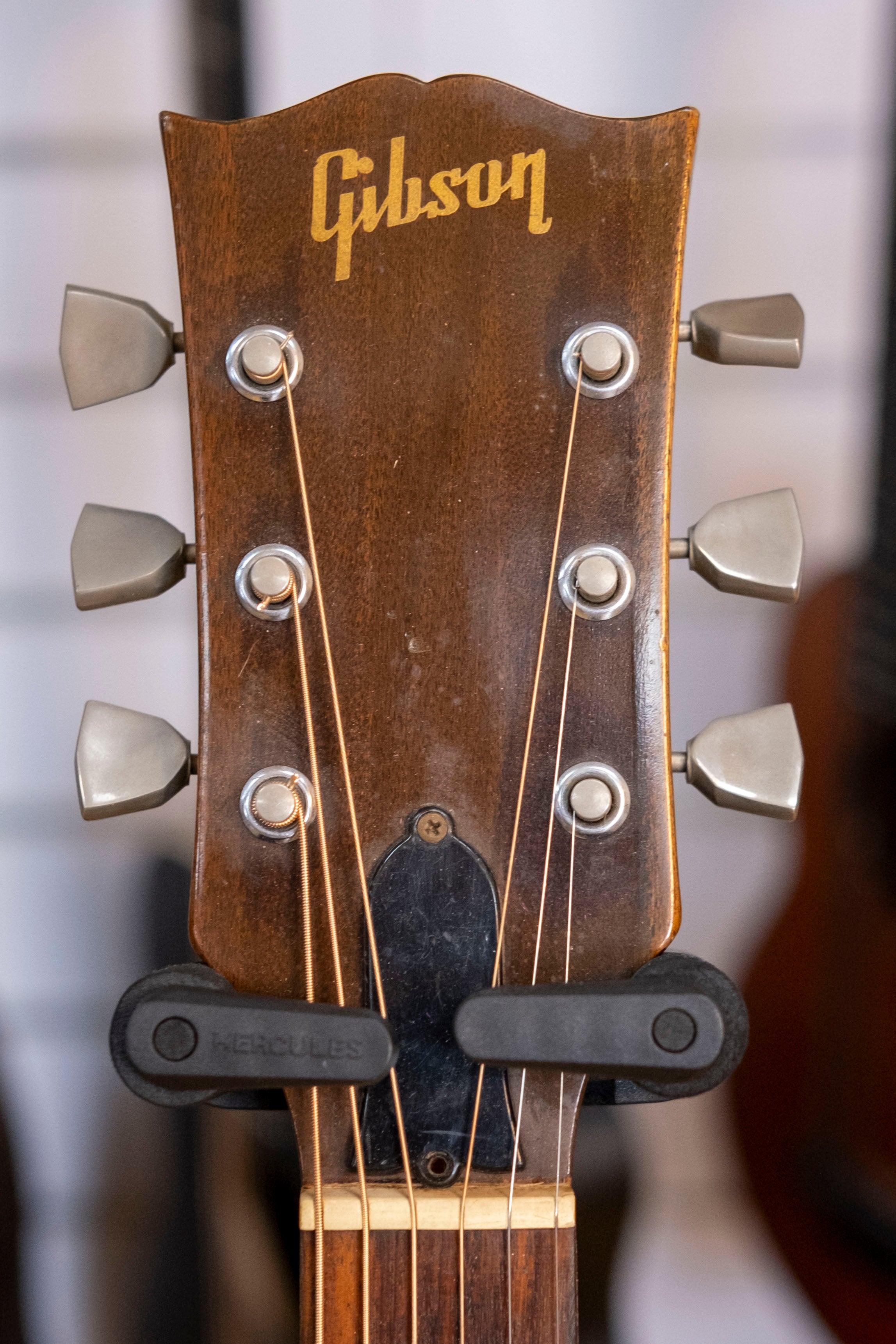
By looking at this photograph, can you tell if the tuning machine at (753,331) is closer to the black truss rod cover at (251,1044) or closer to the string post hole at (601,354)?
the string post hole at (601,354)

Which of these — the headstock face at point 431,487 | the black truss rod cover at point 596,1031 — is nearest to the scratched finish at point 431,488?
the headstock face at point 431,487

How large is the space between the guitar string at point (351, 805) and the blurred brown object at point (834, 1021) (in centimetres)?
58

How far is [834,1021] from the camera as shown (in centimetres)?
106

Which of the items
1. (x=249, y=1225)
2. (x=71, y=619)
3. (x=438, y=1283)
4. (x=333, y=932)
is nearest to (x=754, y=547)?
(x=333, y=932)

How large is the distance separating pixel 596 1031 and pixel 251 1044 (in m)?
0.16

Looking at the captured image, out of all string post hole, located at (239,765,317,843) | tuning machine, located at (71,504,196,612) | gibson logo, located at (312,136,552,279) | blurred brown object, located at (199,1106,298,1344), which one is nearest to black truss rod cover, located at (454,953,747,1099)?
string post hole, located at (239,765,317,843)

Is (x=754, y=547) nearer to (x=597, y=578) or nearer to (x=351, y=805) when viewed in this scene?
(x=597, y=578)

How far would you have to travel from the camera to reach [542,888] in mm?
609

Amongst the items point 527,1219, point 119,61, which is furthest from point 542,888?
point 119,61

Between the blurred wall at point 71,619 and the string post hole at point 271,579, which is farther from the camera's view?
the blurred wall at point 71,619

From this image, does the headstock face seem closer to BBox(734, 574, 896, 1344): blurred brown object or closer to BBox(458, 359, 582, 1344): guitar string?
BBox(458, 359, 582, 1344): guitar string

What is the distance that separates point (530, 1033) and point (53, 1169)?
2.86ft

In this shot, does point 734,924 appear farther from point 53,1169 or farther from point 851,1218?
point 53,1169

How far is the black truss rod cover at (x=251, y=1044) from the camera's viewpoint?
501 mm
